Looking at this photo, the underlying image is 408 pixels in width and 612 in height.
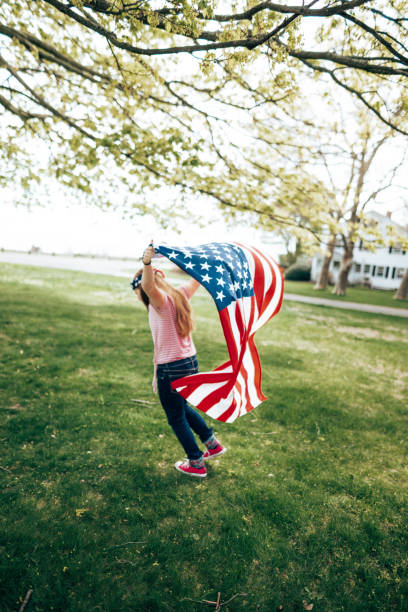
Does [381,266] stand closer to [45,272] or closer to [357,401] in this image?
[45,272]

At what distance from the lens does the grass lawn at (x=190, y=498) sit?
2572 mm

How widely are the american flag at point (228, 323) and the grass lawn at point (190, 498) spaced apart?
1025 mm

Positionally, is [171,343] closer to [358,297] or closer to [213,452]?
[213,452]

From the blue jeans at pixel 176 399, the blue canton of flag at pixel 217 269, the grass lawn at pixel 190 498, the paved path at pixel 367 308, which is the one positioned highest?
the blue canton of flag at pixel 217 269

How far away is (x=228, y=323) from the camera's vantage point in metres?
3.24

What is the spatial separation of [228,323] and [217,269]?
578mm

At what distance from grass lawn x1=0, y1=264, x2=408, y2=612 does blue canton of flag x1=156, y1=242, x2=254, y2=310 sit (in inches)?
79.3

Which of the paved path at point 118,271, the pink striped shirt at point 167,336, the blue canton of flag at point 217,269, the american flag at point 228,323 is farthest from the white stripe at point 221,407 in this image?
the paved path at point 118,271

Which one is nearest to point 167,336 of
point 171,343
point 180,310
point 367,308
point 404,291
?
point 171,343

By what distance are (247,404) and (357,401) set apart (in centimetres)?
364

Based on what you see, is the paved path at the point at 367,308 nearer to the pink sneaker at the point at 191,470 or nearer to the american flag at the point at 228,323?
the american flag at the point at 228,323

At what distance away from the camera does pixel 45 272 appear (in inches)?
771

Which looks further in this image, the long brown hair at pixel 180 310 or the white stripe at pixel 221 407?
the long brown hair at pixel 180 310

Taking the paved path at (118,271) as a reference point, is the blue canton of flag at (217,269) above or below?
above
